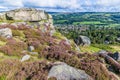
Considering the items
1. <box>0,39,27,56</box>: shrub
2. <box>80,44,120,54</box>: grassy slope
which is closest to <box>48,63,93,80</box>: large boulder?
<box>0,39,27,56</box>: shrub

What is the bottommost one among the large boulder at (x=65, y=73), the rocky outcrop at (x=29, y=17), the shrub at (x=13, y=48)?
the rocky outcrop at (x=29, y=17)

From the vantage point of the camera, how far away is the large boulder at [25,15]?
5434cm

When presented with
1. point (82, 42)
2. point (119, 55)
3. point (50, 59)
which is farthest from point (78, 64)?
point (82, 42)

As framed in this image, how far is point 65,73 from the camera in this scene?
644 inches

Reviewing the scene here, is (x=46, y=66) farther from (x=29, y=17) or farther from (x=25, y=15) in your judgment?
(x=29, y=17)

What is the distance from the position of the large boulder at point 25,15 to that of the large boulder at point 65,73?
38.8 metres

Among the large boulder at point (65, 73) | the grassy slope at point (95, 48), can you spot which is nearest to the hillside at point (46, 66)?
the large boulder at point (65, 73)

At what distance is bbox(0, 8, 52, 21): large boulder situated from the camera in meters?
54.3

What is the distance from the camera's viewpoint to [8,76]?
16188 millimetres

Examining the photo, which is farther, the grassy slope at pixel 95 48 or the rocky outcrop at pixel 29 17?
the rocky outcrop at pixel 29 17

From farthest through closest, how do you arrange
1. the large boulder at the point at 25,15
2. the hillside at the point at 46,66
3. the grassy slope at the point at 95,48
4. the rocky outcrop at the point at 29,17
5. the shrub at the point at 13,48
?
the large boulder at the point at 25,15, the rocky outcrop at the point at 29,17, the grassy slope at the point at 95,48, the shrub at the point at 13,48, the hillside at the point at 46,66

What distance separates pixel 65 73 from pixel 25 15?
43.7m

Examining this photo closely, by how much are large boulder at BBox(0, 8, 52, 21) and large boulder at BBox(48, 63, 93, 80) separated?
38.8 m

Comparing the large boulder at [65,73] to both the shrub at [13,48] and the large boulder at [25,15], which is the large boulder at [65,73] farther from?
the large boulder at [25,15]
